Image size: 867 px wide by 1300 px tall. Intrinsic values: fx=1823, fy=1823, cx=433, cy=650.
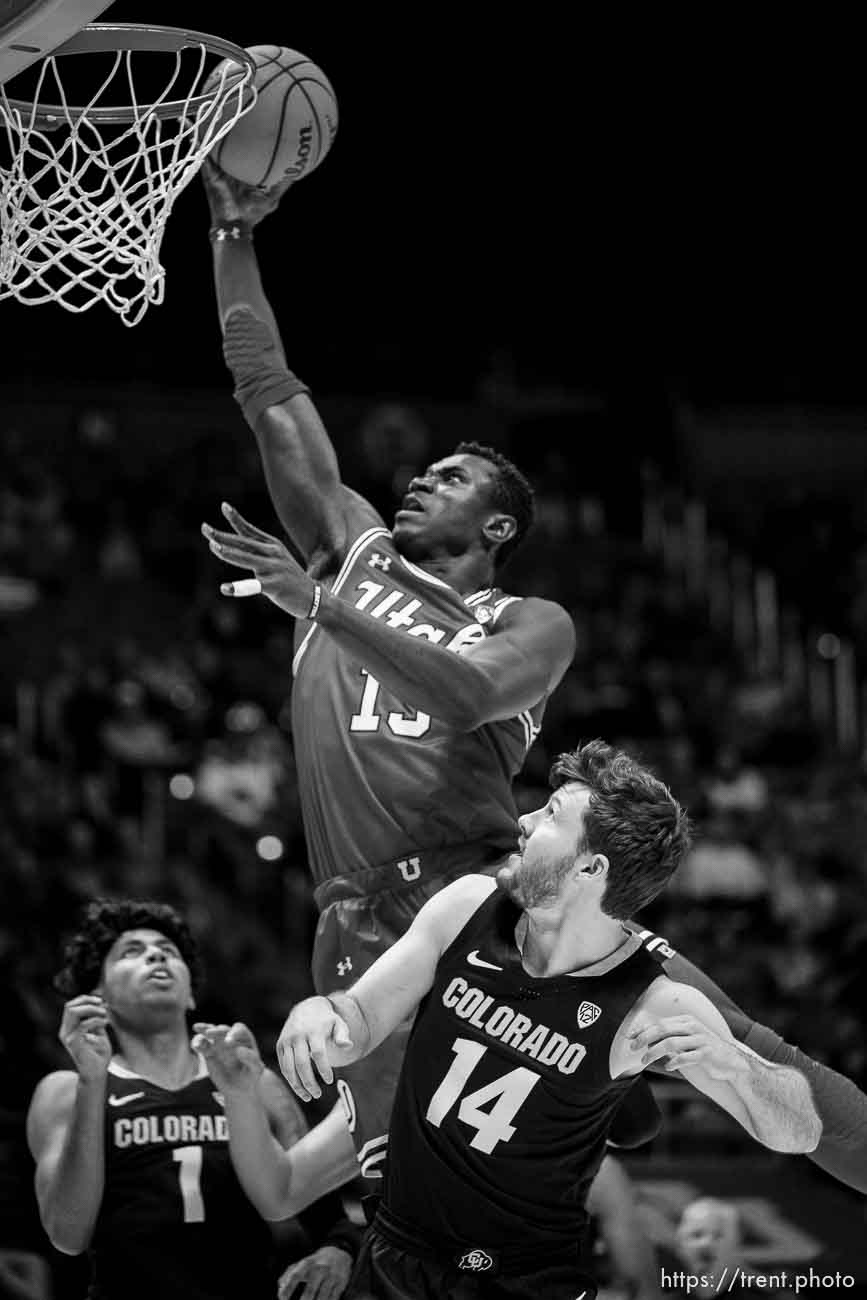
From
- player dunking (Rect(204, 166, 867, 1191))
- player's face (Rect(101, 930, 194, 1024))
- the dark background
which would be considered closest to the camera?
player dunking (Rect(204, 166, 867, 1191))

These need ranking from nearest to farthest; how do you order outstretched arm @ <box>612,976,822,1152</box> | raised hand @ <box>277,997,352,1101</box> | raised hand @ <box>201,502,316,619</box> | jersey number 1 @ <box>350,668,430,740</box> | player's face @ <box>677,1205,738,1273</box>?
1. raised hand @ <box>277,997,352,1101</box>
2. outstretched arm @ <box>612,976,822,1152</box>
3. raised hand @ <box>201,502,316,619</box>
4. jersey number 1 @ <box>350,668,430,740</box>
5. player's face @ <box>677,1205,738,1273</box>

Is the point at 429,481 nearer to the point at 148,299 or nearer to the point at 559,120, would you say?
the point at 148,299

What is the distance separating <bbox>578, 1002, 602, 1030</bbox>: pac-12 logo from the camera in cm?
383

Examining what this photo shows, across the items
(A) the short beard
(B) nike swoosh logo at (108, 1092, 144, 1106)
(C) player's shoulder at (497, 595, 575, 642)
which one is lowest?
(B) nike swoosh logo at (108, 1092, 144, 1106)

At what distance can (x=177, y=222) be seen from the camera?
58.1 feet

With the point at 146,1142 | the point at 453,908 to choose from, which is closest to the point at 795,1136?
the point at 453,908

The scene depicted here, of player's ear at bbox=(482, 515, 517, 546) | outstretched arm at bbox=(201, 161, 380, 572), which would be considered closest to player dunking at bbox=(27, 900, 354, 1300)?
outstretched arm at bbox=(201, 161, 380, 572)

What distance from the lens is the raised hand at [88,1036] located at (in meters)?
4.75

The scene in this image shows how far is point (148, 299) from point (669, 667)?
37.3 feet

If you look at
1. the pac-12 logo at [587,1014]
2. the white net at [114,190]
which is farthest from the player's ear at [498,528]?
the pac-12 logo at [587,1014]

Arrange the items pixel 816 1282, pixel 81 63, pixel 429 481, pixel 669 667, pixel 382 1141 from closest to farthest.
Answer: pixel 382 1141 < pixel 429 481 < pixel 81 63 < pixel 816 1282 < pixel 669 667

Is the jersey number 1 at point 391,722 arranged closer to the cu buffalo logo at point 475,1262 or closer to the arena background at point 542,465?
the cu buffalo logo at point 475,1262

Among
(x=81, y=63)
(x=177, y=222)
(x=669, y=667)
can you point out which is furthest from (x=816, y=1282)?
(x=177, y=222)

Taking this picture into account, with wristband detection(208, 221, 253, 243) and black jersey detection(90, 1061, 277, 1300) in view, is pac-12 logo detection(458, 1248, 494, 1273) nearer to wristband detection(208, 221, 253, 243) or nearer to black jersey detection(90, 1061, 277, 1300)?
black jersey detection(90, 1061, 277, 1300)
